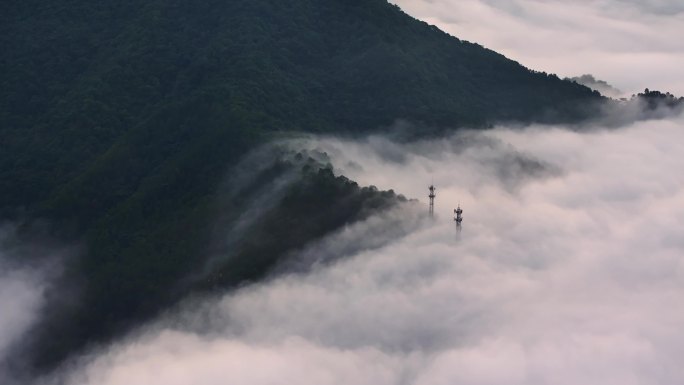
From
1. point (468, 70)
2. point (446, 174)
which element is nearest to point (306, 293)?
point (446, 174)

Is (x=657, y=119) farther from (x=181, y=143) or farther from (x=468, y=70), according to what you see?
(x=181, y=143)

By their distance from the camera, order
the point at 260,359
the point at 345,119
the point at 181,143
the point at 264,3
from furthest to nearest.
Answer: the point at 264,3 < the point at 345,119 < the point at 181,143 < the point at 260,359

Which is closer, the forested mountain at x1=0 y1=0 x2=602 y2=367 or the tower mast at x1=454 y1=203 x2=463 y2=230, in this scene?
the tower mast at x1=454 y1=203 x2=463 y2=230

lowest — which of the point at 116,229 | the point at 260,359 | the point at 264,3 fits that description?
the point at 260,359

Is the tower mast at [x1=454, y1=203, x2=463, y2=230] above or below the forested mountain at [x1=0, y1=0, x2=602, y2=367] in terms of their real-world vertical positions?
below

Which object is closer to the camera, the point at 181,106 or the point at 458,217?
the point at 458,217

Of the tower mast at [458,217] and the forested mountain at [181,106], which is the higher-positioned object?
the forested mountain at [181,106]

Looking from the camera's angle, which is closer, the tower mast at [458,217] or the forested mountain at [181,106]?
the tower mast at [458,217]

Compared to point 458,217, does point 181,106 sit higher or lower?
Result: higher
